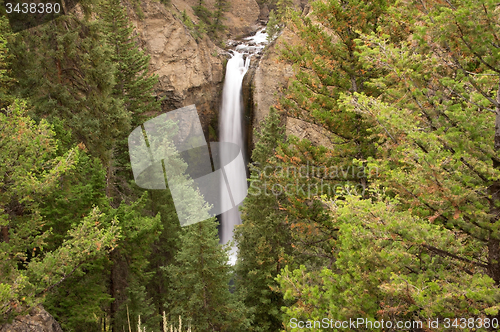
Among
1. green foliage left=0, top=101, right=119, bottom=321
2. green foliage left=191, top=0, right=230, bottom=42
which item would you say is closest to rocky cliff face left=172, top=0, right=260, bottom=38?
green foliage left=191, top=0, right=230, bottom=42

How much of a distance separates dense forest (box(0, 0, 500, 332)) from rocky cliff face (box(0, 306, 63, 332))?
191 millimetres

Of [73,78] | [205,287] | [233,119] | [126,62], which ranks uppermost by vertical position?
[126,62]

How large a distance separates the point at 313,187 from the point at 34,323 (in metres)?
6.68

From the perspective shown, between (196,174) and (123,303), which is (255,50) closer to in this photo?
(196,174)

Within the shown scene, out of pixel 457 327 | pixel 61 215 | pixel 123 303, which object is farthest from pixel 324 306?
pixel 123 303

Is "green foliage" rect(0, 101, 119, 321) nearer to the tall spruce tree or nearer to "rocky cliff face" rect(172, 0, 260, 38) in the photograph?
the tall spruce tree

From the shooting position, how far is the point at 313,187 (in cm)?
811

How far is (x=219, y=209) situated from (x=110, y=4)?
16.5 m

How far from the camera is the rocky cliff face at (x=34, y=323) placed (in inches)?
225

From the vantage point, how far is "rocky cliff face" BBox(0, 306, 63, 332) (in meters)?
5.70

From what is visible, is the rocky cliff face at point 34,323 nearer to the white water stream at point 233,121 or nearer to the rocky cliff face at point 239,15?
the white water stream at point 233,121

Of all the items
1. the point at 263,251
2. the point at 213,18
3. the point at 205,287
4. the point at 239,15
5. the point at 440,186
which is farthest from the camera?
the point at 239,15

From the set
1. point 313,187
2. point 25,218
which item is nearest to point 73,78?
point 25,218

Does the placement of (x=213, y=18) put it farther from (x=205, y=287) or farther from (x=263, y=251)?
(x=205, y=287)
